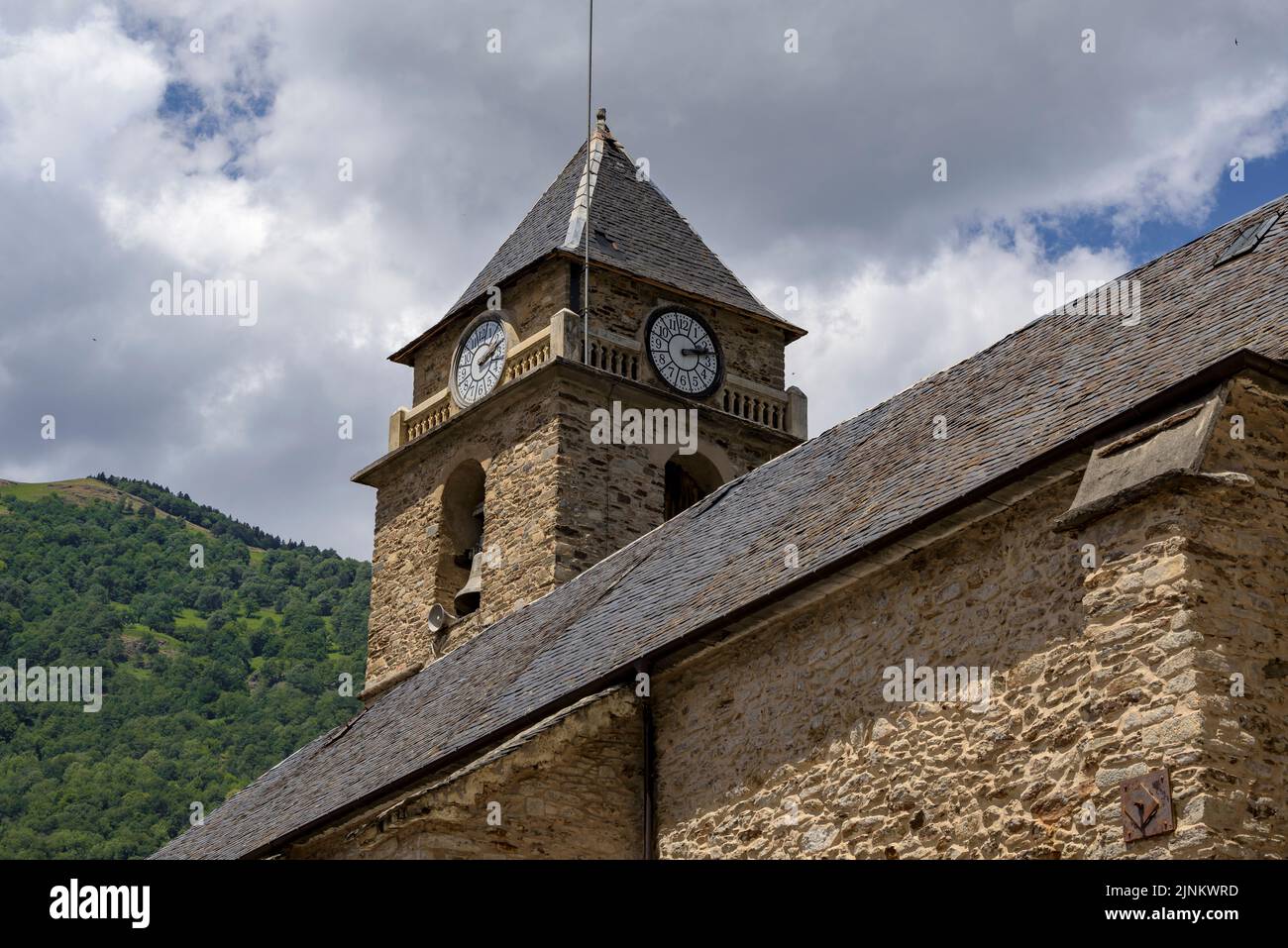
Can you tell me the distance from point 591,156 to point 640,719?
14079mm

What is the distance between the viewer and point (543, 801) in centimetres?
1380

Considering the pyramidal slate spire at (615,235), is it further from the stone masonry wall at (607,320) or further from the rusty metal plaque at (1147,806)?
the rusty metal plaque at (1147,806)

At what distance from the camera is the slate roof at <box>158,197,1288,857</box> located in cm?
1222

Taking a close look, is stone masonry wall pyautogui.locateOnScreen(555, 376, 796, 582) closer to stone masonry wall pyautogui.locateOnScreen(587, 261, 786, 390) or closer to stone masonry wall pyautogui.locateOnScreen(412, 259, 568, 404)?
stone masonry wall pyautogui.locateOnScreen(587, 261, 786, 390)

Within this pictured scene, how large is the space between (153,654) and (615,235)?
37.0m

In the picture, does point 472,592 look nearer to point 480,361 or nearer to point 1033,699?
point 480,361

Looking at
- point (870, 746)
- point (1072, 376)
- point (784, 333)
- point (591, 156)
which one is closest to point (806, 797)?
point (870, 746)

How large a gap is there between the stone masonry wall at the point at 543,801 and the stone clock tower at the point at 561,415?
8.05 m

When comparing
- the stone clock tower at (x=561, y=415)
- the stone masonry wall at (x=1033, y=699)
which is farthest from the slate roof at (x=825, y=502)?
the stone clock tower at (x=561, y=415)

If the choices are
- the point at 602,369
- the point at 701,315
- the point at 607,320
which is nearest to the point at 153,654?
the point at 701,315

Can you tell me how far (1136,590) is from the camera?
10281mm

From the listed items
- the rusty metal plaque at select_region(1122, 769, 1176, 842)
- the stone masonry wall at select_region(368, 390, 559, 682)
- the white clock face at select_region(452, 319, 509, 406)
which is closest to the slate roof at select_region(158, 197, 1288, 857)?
the rusty metal plaque at select_region(1122, 769, 1176, 842)

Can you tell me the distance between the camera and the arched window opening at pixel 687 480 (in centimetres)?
2411

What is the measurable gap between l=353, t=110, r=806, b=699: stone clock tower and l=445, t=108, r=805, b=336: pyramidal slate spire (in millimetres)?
37
